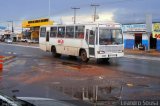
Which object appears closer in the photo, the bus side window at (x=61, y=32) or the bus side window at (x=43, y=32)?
the bus side window at (x=61, y=32)

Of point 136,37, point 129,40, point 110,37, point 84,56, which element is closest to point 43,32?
point 84,56

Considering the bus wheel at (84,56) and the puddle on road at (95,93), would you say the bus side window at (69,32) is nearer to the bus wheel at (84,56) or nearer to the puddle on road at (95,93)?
the bus wheel at (84,56)

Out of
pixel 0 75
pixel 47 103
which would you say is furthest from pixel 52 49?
pixel 47 103

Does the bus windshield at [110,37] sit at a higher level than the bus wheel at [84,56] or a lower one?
higher

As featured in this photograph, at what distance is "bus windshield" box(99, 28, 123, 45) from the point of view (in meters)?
26.7

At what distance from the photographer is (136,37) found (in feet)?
197

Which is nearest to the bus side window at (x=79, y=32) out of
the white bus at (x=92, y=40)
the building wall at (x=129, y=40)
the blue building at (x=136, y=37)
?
the white bus at (x=92, y=40)

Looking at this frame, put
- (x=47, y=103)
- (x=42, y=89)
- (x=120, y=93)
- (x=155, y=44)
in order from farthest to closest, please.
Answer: (x=155, y=44) < (x=42, y=89) < (x=120, y=93) < (x=47, y=103)

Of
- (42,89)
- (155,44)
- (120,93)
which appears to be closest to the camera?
(120,93)

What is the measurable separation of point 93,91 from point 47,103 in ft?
23.8

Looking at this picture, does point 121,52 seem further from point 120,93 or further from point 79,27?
point 120,93

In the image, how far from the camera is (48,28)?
34.8 m

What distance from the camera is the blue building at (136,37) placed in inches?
2257

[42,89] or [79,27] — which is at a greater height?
[79,27]
